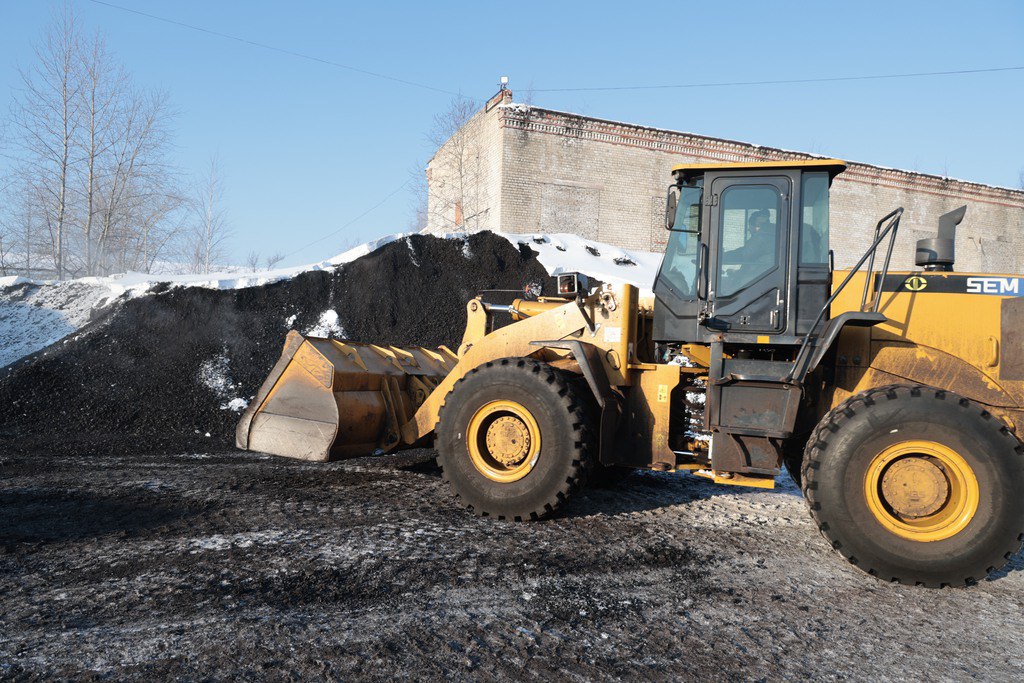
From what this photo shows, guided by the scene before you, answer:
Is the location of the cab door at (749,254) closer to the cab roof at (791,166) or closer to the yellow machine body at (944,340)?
the cab roof at (791,166)

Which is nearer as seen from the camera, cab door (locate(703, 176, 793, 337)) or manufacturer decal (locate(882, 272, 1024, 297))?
manufacturer decal (locate(882, 272, 1024, 297))

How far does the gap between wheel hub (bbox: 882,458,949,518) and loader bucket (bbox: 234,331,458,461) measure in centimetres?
354

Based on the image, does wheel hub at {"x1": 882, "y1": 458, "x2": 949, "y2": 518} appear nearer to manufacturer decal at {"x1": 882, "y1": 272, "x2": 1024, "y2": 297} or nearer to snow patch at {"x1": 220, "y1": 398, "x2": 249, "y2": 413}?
manufacturer decal at {"x1": 882, "y1": 272, "x2": 1024, "y2": 297}

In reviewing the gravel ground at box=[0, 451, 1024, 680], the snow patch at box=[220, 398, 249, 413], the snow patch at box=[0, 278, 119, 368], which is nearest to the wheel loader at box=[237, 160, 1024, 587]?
the gravel ground at box=[0, 451, 1024, 680]

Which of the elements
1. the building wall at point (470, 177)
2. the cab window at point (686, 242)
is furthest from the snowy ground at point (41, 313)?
the cab window at point (686, 242)

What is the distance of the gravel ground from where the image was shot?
2594mm

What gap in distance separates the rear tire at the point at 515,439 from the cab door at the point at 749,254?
1150 mm

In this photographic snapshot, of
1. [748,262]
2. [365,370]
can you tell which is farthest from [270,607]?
[748,262]

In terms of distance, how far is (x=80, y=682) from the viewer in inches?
91.0

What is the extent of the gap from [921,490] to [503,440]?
2519 millimetres

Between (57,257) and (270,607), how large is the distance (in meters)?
20.6

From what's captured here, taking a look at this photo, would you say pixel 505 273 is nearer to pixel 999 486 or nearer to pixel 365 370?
pixel 365 370

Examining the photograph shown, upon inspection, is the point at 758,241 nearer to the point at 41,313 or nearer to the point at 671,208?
the point at 671,208

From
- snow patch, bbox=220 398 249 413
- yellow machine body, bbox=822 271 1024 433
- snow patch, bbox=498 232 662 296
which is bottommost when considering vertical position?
snow patch, bbox=220 398 249 413
